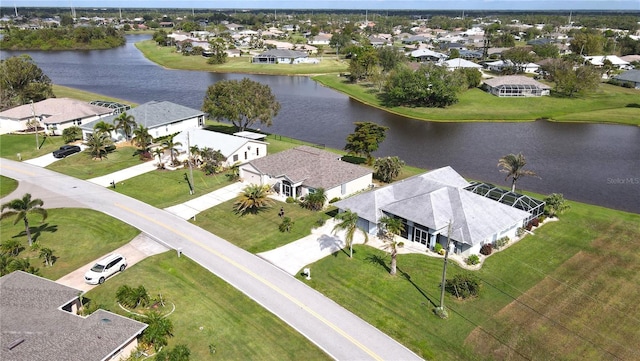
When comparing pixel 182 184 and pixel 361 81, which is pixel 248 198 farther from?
pixel 361 81

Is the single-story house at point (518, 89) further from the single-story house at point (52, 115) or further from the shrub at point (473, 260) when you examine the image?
the single-story house at point (52, 115)

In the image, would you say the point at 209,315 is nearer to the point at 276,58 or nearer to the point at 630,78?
the point at 630,78

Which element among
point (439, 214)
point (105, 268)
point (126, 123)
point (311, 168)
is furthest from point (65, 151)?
point (439, 214)

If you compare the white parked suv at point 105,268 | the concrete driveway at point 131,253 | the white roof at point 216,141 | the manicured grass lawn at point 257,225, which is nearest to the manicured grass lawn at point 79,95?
the white roof at point 216,141

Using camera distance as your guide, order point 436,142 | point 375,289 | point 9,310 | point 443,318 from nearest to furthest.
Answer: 1. point 9,310
2. point 443,318
3. point 375,289
4. point 436,142

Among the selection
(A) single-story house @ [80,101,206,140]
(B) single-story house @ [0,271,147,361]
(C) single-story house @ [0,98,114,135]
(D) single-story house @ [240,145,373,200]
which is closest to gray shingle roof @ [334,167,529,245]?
(D) single-story house @ [240,145,373,200]

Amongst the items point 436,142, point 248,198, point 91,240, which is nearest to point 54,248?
point 91,240

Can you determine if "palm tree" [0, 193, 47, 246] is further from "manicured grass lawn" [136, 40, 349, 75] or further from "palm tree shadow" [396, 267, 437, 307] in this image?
"manicured grass lawn" [136, 40, 349, 75]
